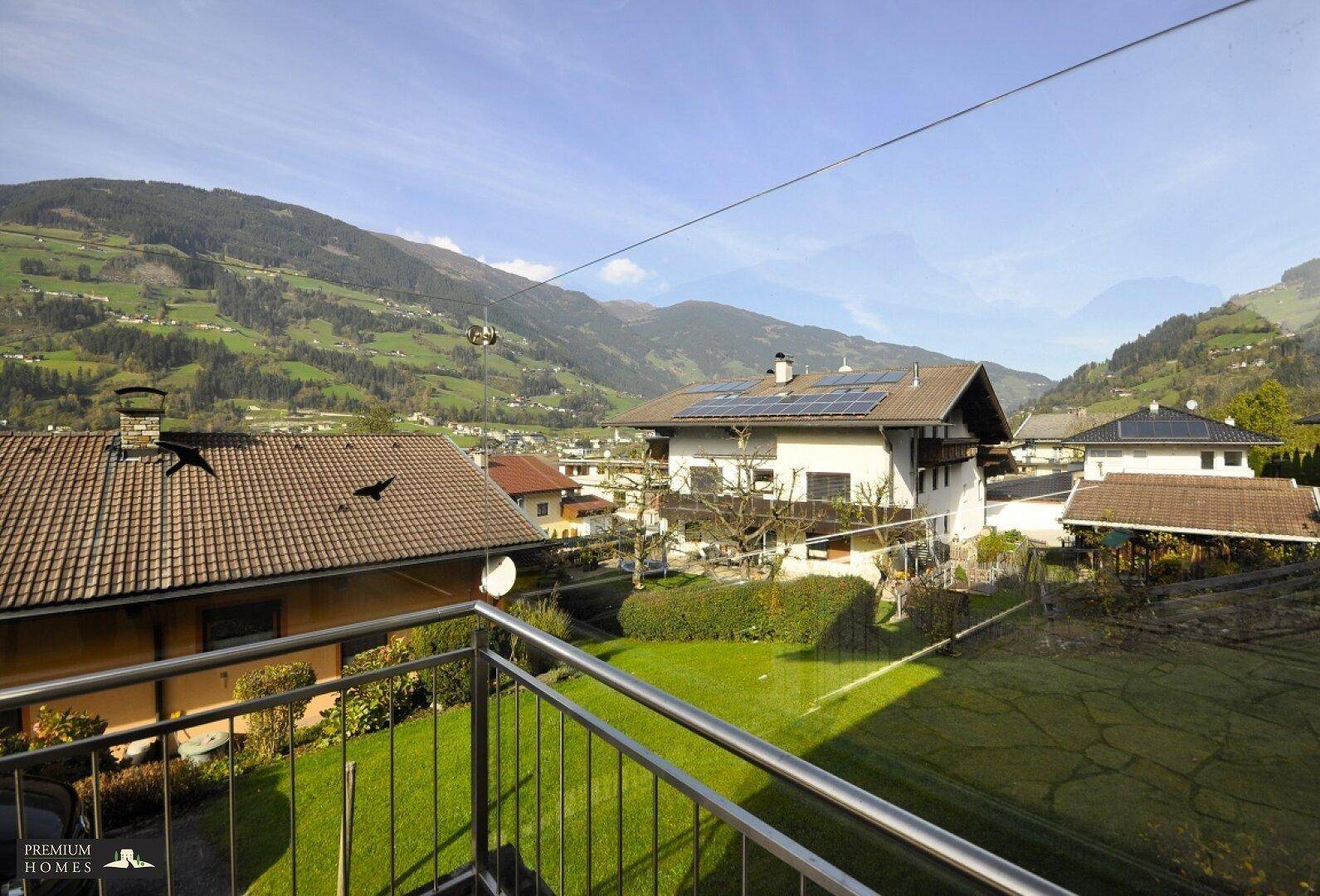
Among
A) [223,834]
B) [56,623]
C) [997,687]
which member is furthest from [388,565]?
[997,687]

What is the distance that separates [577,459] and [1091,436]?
9996 millimetres

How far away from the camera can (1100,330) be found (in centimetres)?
210

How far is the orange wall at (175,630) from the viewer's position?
2270mm

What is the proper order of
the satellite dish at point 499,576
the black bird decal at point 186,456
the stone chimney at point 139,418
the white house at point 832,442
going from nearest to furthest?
the stone chimney at point 139,418 < the black bird decal at point 186,456 < the satellite dish at point 499,576 < the white house at point 832,442

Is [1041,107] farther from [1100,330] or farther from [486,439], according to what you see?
[486,439]

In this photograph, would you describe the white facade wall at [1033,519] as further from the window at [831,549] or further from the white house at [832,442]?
the window at [831,549]

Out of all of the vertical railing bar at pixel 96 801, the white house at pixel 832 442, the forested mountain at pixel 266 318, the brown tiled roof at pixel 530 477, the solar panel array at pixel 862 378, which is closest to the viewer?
the vertical railing bar at pixel 96 801

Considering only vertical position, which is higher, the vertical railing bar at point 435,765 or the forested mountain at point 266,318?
the forested mountain at point 266,318

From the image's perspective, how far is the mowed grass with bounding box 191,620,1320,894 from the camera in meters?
1.28

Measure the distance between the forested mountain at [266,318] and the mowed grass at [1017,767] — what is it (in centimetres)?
135

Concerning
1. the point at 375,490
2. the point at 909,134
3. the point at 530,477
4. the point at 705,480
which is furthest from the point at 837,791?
the point at 530,477

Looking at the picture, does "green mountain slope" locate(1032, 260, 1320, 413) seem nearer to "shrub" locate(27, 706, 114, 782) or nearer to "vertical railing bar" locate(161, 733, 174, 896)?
"vertical railing bar" locate(161, 733, 174, 896)

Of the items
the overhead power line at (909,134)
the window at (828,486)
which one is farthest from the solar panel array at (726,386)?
the overhead power line at (909,134)

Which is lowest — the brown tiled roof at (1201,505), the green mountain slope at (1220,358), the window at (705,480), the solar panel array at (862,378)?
the window at (705,480)
